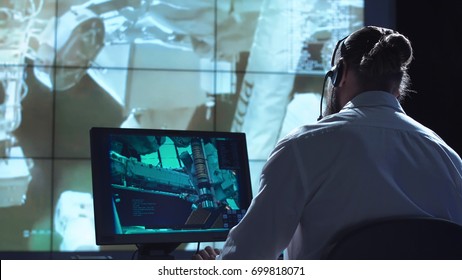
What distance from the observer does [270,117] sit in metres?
7.28

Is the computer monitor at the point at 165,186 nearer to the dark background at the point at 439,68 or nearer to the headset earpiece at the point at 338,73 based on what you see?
the headset earpiece at the point at 338,73

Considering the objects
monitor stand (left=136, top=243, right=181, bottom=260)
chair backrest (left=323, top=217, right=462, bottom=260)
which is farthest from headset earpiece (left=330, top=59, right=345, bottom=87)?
monitor stand (left=136, top=243, right=181, bottom=260)

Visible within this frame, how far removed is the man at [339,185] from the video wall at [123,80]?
5.73 m

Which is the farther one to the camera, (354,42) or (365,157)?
(354,42)

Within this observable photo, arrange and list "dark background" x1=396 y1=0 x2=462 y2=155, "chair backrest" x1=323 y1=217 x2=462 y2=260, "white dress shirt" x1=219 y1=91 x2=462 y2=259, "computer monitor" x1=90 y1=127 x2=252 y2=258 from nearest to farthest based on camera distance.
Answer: "chair backrest" x1=323 y1=217 x2=462 y2=260
"white dress shirt" x1=219 y1=91 x2=462 y2=259
"computer monitor" x1=90 y1=127 x2=252 y2=258
"dark background" x1=396 y1=0 x2=462 y2=155

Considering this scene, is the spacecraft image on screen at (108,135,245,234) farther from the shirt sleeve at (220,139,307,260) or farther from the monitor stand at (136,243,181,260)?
the shirt sleeve at (220,139,307,260)

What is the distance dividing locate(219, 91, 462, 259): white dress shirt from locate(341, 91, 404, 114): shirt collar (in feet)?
0.28

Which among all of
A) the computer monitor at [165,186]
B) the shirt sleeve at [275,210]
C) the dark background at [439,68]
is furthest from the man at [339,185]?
the dark background at [439,68]

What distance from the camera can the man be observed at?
4.59ft
